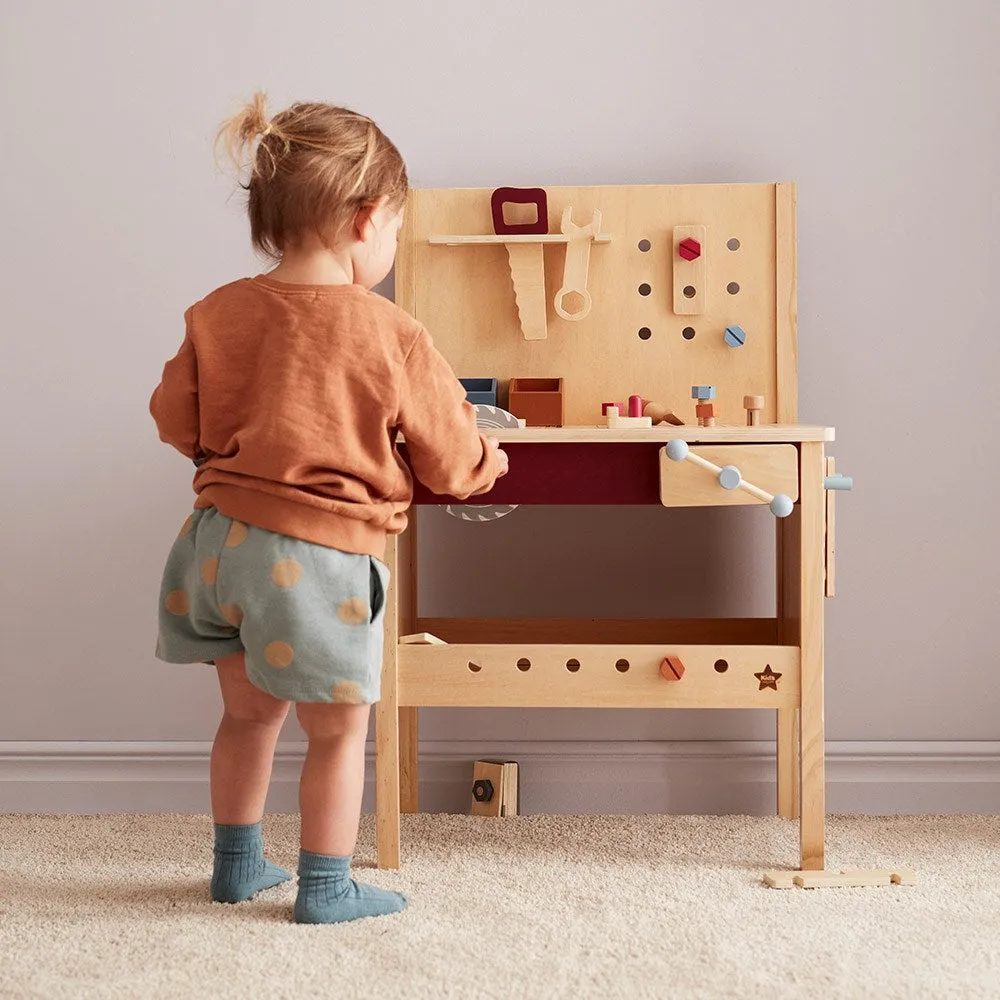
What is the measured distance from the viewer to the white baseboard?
5.81ft

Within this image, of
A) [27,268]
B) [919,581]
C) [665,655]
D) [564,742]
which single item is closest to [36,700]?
[27,268]

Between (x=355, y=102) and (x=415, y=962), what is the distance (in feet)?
4.06

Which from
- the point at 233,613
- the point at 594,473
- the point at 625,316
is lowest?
the point at 233,613

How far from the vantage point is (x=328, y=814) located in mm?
1264

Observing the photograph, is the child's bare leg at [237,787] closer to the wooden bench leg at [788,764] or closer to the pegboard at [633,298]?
the pegboard at [633,298]

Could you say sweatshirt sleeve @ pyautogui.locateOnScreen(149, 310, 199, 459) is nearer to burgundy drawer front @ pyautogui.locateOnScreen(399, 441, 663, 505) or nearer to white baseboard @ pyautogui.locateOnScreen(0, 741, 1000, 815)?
burgundy drawer front @ pyautogui.locateOnScreen(399, 441, 663, 505)

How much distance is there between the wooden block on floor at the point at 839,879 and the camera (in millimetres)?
1396

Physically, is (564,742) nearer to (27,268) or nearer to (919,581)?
(919,581)

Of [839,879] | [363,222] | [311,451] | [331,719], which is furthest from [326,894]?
[363,222]

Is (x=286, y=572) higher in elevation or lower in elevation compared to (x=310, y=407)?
lower

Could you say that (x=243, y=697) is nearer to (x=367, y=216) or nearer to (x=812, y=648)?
(x=367, y=216)

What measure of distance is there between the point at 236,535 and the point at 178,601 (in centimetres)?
13

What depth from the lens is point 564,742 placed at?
1.80 meters

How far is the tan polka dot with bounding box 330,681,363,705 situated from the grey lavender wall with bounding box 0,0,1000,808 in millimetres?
587
